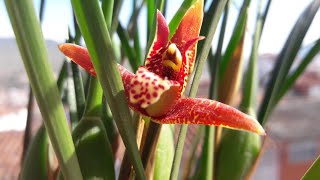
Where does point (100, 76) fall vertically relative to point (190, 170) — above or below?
above

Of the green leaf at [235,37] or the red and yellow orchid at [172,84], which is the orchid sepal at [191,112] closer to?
the red and yellow orchid at [172,84]

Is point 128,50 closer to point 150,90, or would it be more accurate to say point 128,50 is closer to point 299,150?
point 150,90

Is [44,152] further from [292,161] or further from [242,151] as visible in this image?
[292,161]

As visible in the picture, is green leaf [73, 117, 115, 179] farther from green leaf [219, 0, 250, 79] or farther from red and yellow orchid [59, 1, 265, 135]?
green leaf [219, 0, 250, 79]

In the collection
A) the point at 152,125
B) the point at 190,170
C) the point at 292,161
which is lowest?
the point at 292,161

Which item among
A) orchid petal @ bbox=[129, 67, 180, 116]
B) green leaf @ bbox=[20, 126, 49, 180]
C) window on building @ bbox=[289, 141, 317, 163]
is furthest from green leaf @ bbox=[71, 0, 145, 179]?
window on building @ bbox=[289, 141, 317, 163]

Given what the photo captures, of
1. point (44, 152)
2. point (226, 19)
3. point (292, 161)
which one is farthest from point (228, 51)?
point (292, 161)

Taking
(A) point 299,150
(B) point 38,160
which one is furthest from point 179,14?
(A) point 299,150
